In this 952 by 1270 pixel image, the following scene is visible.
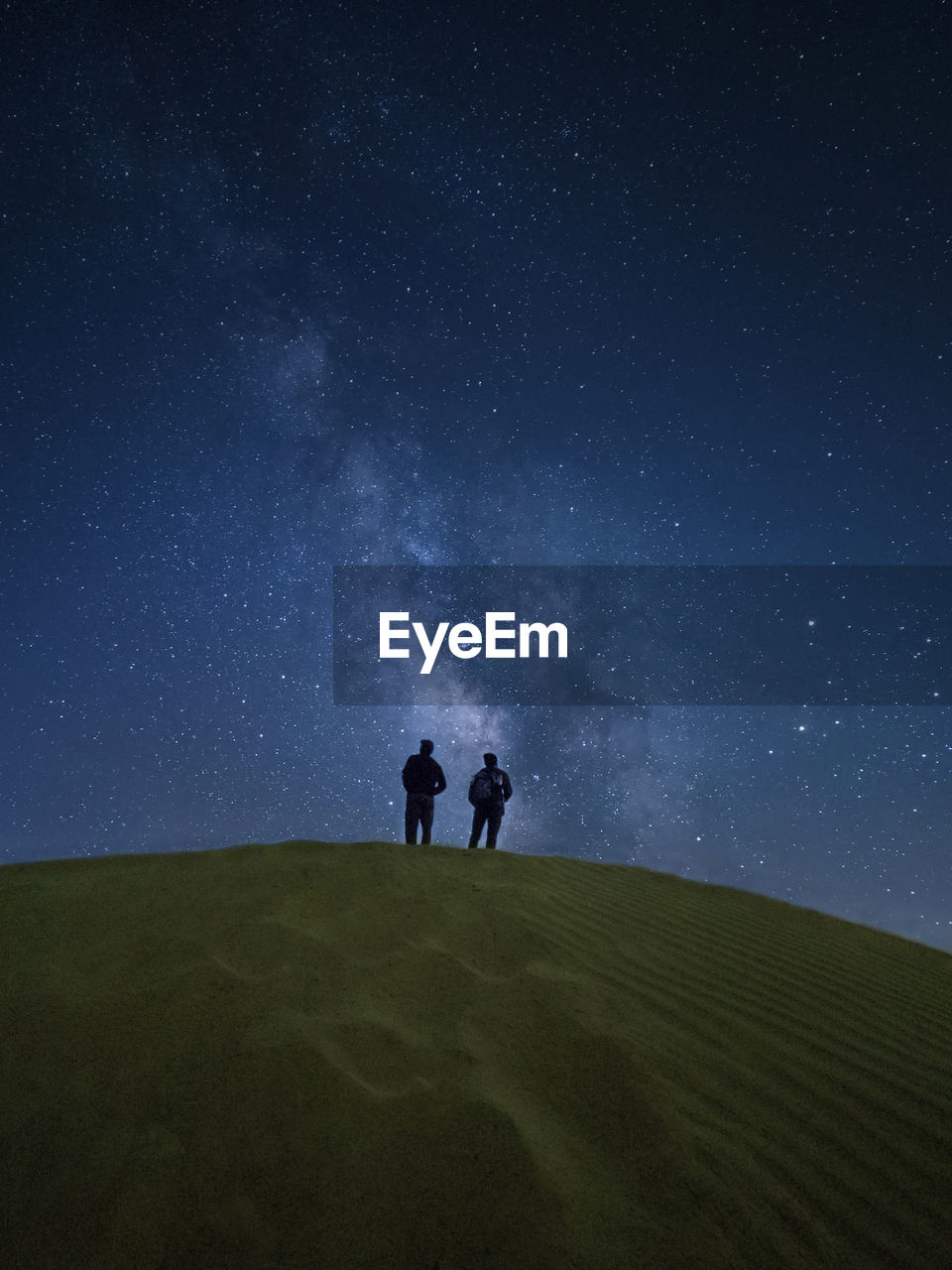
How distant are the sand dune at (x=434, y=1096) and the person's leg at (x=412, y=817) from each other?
187 inches

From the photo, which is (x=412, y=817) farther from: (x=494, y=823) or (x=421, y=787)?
(x=494, y=823)

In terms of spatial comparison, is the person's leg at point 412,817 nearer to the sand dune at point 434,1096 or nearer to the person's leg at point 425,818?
the person's leg at point 425,818

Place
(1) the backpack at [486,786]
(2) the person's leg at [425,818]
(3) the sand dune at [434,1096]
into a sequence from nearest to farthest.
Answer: (3) the sand dune at [434,1096] < (2) the person's leg at [425,818] < (1) the backpack at [486,786]

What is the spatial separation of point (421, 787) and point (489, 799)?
3.18 ft

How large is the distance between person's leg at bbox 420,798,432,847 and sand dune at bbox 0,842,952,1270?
15.5 ft

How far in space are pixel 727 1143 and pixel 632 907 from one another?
3.01 metres

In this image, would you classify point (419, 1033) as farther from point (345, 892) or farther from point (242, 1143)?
point (345, 892)

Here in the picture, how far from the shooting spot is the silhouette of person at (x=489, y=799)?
886 cm

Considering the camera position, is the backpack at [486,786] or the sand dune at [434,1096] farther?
the backpack at [486,786]

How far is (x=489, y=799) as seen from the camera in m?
8.84

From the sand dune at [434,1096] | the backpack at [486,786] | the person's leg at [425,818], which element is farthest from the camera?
the backpack at [486,786]

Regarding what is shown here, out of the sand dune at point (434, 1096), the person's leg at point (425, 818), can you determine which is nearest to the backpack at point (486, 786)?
the person's leg at point (425, 818)

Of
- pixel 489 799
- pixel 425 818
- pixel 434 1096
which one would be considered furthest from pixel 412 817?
pixel 434 1096

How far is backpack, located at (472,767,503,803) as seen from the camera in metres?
8.85
